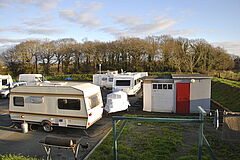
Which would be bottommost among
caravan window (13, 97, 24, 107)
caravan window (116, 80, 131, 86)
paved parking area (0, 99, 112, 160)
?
paved parking area (0, 99, 112, 160)

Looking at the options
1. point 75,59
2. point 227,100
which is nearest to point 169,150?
point 227,100

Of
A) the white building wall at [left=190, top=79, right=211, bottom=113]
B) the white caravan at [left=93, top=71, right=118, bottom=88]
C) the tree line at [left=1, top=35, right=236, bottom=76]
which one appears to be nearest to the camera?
the white building wall at [left=190, top=79, right=211, bottom=113]

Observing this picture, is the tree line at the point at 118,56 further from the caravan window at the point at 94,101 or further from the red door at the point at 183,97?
the caravan window at the point at 94,101

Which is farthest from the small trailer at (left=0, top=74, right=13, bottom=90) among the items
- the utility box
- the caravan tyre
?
the utility box

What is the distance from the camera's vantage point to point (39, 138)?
888 cm

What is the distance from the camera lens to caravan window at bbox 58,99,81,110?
8906 millimetres

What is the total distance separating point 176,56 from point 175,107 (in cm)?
2809

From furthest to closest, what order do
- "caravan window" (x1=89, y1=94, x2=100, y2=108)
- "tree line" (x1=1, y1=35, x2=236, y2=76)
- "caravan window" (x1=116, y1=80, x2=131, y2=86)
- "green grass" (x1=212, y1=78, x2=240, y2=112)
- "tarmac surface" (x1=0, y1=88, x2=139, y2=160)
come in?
"tree line" (x1=1, y1=35, x2=236, y2=76), "caravan window" (x1=116, y1=80, x2=131, y2=86), "green grass" (x1=212, y1=78, x2=240, y2=112), "caravan window" (x1=89, y1=94, x2=100, y2=108), "tarmac surface" (x1=0, y1=88, x2=139, y2=160)

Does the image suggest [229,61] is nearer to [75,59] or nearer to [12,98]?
[75,59]

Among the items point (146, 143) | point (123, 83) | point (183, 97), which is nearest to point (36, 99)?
point (146, 143)

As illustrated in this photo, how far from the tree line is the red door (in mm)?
25516

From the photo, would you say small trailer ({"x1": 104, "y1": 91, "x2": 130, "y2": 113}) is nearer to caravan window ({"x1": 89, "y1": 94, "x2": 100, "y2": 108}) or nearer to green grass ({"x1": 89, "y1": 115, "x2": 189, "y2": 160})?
caravan window ({"x1": 89, "y1": 94, "x2": 100, "y2": 108})

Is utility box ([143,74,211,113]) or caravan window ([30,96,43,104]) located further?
utility box ([143,74,211,113])

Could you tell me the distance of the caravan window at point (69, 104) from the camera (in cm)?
891
